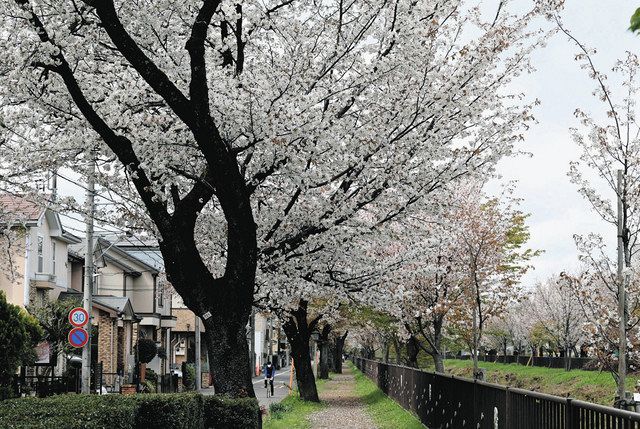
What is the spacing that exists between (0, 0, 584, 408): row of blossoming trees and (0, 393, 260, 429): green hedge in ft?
1.82

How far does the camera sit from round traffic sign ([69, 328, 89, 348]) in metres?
23.1

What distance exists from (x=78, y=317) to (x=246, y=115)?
13721 millimetres

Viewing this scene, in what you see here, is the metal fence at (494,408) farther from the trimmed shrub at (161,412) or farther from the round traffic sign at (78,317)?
the round traffic sign at (78,317)

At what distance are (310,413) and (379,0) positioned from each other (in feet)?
63.8

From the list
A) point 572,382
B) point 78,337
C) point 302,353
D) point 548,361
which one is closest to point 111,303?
point 302,353

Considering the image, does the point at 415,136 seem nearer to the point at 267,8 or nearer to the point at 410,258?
the point at 267,8

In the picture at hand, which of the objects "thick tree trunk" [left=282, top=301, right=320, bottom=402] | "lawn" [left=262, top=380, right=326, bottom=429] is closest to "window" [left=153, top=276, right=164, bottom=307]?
"lawn" [left=262, top=380, right=326, bottom=429]

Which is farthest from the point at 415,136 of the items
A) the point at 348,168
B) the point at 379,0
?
the point at 379,0

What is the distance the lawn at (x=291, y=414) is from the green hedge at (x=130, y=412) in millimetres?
10007

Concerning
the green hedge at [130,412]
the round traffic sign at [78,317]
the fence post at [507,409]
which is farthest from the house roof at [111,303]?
the fence post at [507,409]

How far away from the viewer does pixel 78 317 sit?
78.3ft

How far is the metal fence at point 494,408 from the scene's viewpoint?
26.2 ft

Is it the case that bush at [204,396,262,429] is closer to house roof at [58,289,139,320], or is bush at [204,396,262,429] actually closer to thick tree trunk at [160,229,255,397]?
thick tree trunk at [160,229,255,397]

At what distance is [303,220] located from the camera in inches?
577
